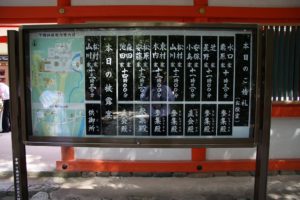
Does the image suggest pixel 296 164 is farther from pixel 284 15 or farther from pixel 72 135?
pixel 72 135

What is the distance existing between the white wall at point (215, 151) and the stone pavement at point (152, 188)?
1.13ft

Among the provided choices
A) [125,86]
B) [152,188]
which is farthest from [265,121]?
[152,188]

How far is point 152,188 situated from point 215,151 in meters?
1.27

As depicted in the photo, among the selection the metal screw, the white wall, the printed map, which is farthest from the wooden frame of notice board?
the white wall

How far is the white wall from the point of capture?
589 cm

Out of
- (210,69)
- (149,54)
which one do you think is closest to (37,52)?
(149,54)

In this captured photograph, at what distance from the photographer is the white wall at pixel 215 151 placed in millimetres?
5891

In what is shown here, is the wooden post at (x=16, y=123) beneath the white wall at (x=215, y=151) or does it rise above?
above

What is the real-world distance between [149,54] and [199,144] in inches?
39.4

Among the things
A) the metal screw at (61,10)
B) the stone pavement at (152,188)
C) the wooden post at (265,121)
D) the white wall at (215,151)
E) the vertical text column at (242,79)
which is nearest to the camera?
the wooden post at (265,121)

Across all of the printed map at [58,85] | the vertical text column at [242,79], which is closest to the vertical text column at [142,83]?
the printed map at [58,85]

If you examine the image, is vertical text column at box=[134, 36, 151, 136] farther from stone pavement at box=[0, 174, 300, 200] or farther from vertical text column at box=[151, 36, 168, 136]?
stone pavement at box=[0, 174, 300, 200]

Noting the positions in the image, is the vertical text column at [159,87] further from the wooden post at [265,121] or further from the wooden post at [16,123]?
the wooden post at [16,123]

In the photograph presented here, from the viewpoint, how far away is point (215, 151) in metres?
5.88
